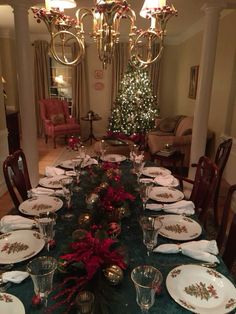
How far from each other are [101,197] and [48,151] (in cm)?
470

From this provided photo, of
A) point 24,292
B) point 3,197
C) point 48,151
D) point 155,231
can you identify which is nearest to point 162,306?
point 155,231

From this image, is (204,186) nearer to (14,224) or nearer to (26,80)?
(14,224)

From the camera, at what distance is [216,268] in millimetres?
1153

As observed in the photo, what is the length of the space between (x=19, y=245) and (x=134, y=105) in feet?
16.6

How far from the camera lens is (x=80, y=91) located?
7121 mm

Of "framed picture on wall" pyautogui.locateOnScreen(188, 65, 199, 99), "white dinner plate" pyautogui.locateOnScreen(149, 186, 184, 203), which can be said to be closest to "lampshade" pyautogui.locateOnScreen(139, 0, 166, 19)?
"white dinner plate" pyautogui.locateOnScreen(149, 186, 184, 203)

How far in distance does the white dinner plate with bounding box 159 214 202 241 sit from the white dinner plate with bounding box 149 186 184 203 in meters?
0.22

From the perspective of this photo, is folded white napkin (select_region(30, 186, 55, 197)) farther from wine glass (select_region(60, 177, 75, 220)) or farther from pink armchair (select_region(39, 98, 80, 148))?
pink armchair (select_region(39, 98, 80, 148))

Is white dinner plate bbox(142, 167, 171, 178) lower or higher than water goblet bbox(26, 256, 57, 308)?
lower

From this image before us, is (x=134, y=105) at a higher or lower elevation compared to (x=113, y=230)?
A: higher

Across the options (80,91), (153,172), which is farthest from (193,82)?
(153,172)

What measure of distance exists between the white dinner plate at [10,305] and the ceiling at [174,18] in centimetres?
350

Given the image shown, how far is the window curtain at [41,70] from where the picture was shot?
6.90m

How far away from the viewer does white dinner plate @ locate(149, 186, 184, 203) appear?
1.79 meters
